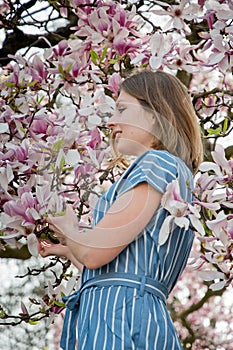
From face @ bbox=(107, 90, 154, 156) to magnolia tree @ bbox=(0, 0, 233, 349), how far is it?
0.36 feet

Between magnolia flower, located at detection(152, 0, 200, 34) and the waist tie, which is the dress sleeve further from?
magnolia flower, located at detection(152, 0, 200, 34)

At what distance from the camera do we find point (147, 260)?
1574mm

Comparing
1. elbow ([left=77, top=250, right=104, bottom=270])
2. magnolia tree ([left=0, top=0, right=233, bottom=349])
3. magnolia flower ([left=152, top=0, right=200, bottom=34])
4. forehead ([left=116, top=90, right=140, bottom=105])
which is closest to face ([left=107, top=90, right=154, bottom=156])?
forehead ([left=116, top=90, right=140, bottom=105])

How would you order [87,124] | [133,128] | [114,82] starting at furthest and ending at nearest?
[114,82], [87,124], [133,128]

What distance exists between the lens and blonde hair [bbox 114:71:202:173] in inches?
66.1

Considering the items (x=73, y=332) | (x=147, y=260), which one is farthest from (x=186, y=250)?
(x=73, y=332)

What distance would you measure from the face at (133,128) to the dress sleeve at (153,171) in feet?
0.21

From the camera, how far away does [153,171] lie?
1570 mm

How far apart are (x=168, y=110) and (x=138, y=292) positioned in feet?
1.32

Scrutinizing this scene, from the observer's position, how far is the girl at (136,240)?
1532 millimetres

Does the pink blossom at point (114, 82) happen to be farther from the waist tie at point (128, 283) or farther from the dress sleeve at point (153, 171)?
the waist tie at point (128, 283)

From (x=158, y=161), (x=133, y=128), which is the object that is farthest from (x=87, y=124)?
(x=158, y=161)

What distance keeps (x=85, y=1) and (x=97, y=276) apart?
0.89m

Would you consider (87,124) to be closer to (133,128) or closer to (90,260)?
(133,128)
